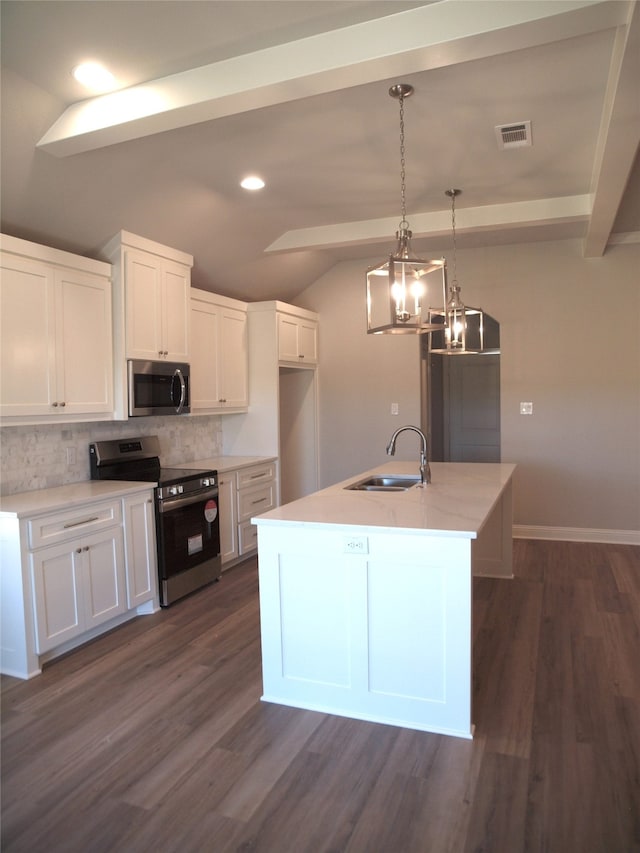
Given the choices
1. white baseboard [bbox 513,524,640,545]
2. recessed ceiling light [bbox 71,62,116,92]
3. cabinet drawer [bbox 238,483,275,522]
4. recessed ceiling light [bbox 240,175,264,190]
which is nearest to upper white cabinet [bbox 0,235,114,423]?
recessed ceiling light [bbox 71,62,116,92]

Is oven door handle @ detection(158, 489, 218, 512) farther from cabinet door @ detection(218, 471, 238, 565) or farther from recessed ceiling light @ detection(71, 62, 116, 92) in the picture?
recessed ceiling light @ detection(71, 62, 116, 92)

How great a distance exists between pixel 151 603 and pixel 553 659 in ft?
7.73

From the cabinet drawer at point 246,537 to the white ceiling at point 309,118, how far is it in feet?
6.78

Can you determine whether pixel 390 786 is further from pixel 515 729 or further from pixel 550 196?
pixel 550 196

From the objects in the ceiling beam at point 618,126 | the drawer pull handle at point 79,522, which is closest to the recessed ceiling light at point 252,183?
the ceiling beam at point 618,126

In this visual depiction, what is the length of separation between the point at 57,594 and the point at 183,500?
1.06 m

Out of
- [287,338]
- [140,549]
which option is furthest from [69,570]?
[287,338]

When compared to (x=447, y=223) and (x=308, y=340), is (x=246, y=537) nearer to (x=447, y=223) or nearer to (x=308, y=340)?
(x=308, y=340)

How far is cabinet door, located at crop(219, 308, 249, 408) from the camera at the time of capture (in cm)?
489

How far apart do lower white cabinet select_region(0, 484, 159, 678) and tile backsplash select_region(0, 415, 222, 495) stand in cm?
13

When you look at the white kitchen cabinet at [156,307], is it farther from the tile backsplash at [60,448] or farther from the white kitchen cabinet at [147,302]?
the tile backsplash at [60,448]

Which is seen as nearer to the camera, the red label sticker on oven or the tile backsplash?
the tile backsplash

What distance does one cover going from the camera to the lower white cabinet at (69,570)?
9.35 ft

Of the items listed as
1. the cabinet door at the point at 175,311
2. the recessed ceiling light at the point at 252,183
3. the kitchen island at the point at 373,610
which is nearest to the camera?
the kitchen island at the point at 373,610
